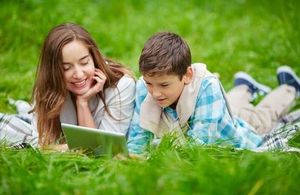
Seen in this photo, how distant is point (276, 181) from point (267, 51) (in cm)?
362

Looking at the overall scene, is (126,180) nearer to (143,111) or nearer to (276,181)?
(276,181)

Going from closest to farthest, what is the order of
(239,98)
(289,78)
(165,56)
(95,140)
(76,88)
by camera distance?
(95,140) → (165,56) → (76,88) → (239,98) → (289,78)

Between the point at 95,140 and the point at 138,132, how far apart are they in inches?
22.2

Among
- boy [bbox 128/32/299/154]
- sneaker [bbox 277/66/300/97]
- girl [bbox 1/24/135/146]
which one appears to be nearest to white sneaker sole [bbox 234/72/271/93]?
sneaker [bbox 277/66/300/97]

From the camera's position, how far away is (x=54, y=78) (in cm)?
409

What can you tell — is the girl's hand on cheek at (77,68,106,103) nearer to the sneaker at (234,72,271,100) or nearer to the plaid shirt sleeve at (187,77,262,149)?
the plaid shirt sleeve at (187,77,262,149)

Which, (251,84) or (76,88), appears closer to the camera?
(76,88)

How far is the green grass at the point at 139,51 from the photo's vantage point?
304cm

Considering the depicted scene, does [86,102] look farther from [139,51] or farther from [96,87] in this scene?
[139,51]

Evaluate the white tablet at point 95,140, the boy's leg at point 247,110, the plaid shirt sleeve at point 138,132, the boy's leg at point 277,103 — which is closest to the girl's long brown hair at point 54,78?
the plaid shirt sleeve at point 138,132

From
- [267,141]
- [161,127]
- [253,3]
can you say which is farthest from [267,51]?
[161,127]

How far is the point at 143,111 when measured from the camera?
4.03 metres

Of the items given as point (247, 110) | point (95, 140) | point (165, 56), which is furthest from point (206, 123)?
point (247, 110)

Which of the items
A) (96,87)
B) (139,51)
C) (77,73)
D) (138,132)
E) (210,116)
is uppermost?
(139,51)
